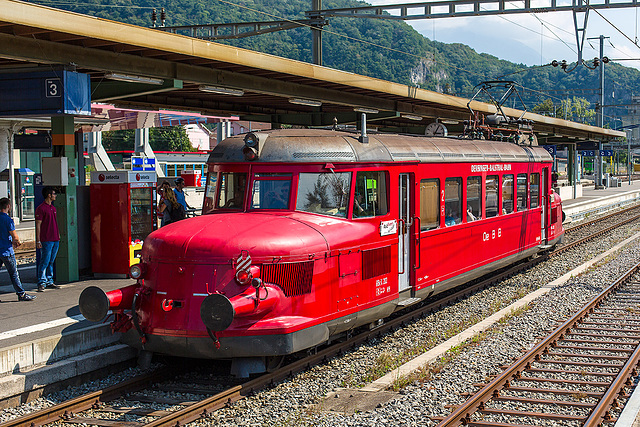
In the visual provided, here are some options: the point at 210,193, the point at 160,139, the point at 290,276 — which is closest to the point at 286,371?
the point at 290,276

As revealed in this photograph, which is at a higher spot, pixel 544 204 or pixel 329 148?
pixel 329 148

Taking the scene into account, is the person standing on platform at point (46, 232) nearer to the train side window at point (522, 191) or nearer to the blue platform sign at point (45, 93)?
the blue platform sign at point (45, 93)

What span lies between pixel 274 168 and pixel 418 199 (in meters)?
2.68

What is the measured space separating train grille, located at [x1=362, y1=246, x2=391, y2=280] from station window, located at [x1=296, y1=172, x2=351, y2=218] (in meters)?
0.65

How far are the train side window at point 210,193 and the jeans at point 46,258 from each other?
323 centimetres

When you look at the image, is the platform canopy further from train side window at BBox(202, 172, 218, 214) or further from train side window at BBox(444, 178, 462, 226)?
train side window at BBox(444, 178, 462, 226)

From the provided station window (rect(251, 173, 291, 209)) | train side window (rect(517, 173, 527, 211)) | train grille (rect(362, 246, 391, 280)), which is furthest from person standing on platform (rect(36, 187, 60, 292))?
train side window (rect(517, 173, 527, 211))

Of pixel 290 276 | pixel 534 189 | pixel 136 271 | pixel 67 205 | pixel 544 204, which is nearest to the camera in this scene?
pixel 290 276

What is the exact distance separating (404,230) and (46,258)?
228 inches

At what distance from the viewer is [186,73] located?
46.5 feet

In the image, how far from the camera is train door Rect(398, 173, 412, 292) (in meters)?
10.0

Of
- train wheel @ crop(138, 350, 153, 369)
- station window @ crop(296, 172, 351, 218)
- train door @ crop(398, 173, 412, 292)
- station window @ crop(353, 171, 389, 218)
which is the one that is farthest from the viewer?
train door @ crop(398, 173, 412, 292)

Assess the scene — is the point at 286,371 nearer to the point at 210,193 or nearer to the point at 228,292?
the point at 228,292

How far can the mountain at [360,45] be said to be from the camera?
246 feet
